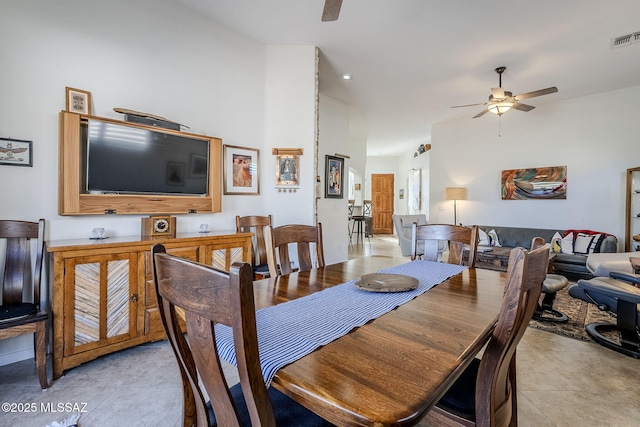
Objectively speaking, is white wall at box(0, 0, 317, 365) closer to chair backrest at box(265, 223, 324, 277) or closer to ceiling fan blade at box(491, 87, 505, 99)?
chair backrest at box(265, 223, 324, 277)

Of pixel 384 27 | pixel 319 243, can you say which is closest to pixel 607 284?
pixel 319 243

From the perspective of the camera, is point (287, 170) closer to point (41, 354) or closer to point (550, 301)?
point (41, 354)

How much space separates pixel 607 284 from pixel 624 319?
0.90 ft

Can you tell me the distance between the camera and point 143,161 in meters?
2.47

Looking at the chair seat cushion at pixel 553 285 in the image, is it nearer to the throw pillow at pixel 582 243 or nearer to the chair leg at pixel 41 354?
the throw pillow at pixel 582 243

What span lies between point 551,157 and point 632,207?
136 cm

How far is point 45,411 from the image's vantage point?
5.21 feet

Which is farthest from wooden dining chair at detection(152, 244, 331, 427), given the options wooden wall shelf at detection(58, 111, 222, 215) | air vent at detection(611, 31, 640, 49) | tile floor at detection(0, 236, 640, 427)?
air vent at detection(611, 31, 640, 49)

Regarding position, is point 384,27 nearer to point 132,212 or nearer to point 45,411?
point 132,212

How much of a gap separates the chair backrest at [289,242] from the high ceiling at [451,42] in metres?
2.30

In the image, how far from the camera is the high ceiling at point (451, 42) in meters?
2.81

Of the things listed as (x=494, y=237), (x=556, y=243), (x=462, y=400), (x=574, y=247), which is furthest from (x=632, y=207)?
(x=462, y=400)

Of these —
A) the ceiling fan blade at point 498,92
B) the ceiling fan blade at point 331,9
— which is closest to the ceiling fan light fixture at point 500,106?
the ceiling fan blade at point 498,92

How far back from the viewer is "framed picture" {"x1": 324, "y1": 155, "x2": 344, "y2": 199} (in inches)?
194
